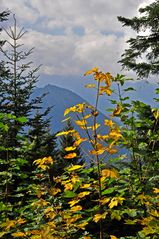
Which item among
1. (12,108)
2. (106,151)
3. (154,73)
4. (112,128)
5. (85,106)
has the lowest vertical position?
(106,151)

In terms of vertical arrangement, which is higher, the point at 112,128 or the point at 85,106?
the point at 85,106

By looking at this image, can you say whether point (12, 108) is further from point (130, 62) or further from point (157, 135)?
point (157, 135)

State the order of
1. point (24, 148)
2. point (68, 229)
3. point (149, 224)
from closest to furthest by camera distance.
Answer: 1. point (149, 224)
2. point (68, 229)
3. point (24, 148)

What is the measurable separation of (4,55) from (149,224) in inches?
612

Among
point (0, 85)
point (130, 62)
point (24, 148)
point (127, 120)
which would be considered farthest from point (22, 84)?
point (127, 120)

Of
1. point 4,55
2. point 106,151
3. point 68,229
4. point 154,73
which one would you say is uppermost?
point 4,55

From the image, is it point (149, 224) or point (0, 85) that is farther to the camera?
point (0, 85)

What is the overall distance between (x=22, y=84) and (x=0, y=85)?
1.07 metres

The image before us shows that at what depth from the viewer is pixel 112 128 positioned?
2.85 m

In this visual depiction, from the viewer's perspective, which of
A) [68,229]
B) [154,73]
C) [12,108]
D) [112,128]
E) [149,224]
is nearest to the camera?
[149,224]

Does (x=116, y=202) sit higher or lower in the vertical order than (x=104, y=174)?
lower

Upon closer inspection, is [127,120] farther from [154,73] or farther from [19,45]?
[19,45]

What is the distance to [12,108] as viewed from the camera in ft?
53.1

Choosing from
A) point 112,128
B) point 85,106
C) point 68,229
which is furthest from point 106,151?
point 68,229
